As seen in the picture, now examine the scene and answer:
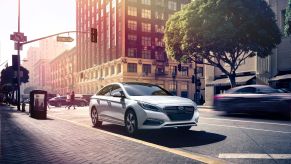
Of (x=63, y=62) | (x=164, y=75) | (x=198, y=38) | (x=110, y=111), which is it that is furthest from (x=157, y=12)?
(x=110, y=111)

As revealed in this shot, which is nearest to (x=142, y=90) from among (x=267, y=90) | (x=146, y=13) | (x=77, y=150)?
(x=77, y=150)

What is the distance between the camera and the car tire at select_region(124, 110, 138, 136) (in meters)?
8.21

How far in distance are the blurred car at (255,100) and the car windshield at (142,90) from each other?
5.39 m

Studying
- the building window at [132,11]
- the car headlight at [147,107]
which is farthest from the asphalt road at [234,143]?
the building window at [132,11]

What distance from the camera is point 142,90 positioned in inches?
356

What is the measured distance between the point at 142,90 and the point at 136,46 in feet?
158

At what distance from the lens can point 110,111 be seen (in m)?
9.52

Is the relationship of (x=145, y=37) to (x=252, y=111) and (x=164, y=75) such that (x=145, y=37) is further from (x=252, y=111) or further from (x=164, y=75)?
(x=252, y=111)

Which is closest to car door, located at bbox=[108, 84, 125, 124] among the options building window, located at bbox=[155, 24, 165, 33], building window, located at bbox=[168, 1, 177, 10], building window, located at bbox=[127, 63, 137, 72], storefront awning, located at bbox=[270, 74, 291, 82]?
storefront awning, located at bbox=[270, 74, 291, 82]

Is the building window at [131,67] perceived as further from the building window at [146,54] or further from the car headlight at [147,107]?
the car headlight at [147,107]

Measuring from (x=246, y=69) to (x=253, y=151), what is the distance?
28.8 metres

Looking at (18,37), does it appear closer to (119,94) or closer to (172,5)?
(119,94)

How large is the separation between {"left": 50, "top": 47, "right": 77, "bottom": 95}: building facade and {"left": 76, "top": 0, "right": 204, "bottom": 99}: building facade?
18.2m

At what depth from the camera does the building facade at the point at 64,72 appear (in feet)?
276
